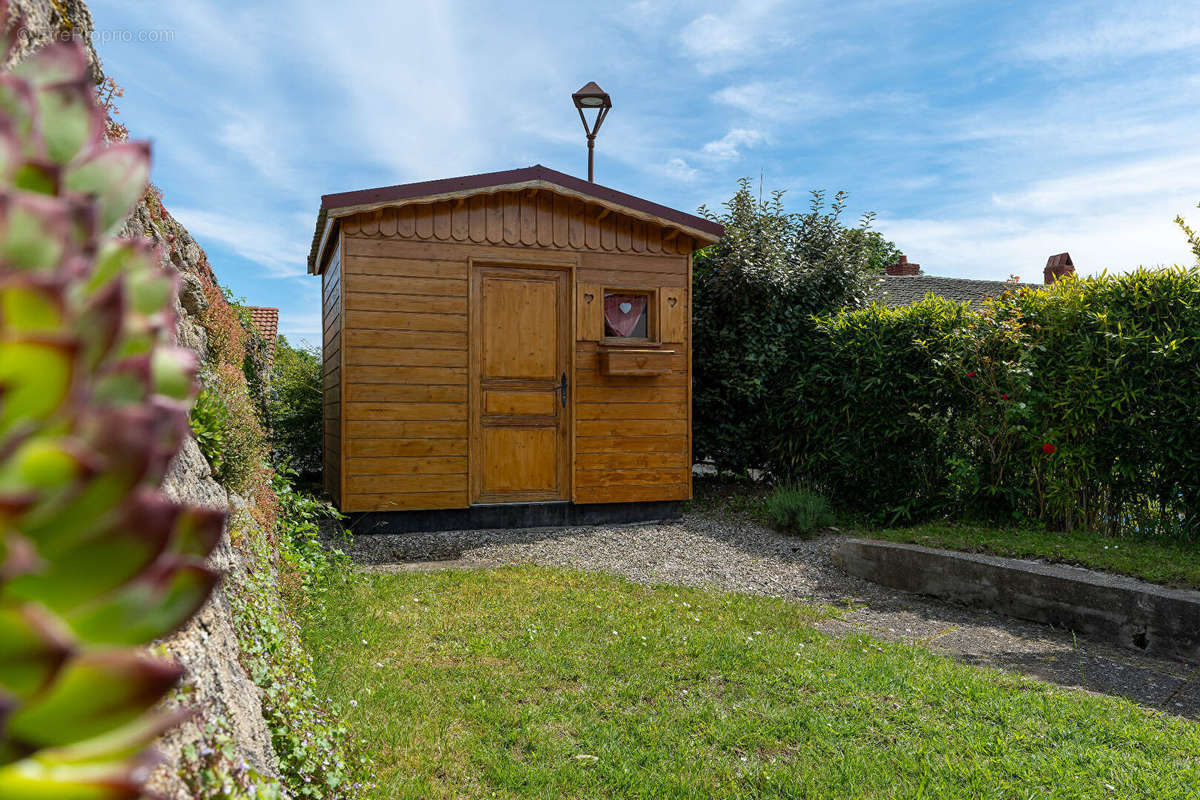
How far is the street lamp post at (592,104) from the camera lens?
8.68 m

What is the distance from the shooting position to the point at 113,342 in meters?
0.40

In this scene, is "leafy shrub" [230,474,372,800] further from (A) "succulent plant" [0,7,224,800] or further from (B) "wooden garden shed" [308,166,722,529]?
(B) "wooden garden shed" [308,166,722,529]

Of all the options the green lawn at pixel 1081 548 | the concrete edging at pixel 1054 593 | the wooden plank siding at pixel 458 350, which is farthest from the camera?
the wooden plank siding at pixel 458 350

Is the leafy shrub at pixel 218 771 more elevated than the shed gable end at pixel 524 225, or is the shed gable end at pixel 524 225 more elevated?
the shed gable end at pixel 524 225

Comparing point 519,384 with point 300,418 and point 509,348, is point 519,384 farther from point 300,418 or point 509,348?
point 300,418

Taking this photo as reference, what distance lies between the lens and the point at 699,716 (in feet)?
10.2

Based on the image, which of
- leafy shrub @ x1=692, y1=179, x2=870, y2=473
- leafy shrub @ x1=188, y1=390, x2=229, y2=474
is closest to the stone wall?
leafy shrub @ x1=188, y1=390, x2=229, y2=474

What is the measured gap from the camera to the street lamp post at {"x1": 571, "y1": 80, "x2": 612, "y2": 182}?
8.68 meters

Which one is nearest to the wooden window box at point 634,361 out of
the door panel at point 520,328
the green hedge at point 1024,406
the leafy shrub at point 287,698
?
the door panel at point 520,328

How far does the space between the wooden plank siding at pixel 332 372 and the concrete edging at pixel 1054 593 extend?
498 centimetres

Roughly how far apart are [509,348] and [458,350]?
520mm

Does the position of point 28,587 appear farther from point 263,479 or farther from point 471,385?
point 471,385

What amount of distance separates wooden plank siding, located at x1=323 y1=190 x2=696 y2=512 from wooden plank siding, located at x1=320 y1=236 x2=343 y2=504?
5 centimetres

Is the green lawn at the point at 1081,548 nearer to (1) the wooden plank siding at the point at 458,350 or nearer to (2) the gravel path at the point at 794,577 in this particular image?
(2) the gravel path at the point at 794,577
